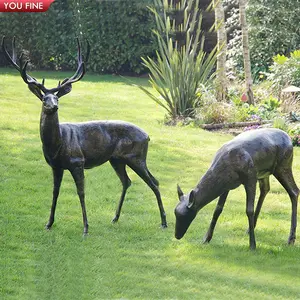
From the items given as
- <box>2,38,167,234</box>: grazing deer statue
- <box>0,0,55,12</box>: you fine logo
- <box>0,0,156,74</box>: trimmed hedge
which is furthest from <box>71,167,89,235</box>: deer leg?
<box>0,0,156,74</box>: trimmed hedge

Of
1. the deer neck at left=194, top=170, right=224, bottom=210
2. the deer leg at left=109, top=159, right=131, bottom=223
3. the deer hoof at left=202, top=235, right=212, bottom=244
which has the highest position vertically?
the deer neck at left=194, top=170, right=224, bottom=210

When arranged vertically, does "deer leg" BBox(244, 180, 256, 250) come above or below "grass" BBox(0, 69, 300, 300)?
above

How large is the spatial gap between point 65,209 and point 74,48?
14.8 metres

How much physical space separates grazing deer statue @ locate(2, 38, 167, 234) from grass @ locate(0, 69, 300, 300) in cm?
51

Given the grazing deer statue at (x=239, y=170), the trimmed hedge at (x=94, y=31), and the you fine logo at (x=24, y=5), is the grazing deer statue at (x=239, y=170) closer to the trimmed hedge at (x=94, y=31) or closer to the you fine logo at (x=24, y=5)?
Answer: the you fine logo at (x=24, y=5)

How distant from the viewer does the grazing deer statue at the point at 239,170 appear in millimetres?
8625

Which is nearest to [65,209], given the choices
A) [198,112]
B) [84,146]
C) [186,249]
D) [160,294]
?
[84,146]

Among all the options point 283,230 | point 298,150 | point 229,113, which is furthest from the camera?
point 229,113

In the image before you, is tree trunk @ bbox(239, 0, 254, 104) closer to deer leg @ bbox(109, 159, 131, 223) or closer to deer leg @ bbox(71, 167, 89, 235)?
deer leg @ bbox(109, 159, 131, 223)

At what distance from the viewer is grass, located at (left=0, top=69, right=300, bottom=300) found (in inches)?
→ 307

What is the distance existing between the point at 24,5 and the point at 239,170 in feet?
53.0

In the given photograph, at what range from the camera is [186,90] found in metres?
17.1

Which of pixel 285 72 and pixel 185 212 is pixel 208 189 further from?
pixel 285 72

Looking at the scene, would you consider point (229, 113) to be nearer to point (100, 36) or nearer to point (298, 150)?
point (298, 150)
